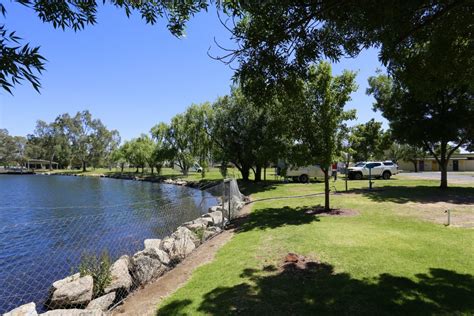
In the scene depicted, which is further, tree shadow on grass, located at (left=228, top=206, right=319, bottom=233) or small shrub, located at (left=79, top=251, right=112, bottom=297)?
tree shadow on grass, located at (left=228, top=206, right=319, bottom=233)

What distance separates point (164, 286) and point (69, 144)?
94.9m

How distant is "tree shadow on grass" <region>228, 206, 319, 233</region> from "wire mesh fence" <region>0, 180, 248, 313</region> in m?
0.70

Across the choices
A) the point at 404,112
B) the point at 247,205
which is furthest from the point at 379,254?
the point at 404,112

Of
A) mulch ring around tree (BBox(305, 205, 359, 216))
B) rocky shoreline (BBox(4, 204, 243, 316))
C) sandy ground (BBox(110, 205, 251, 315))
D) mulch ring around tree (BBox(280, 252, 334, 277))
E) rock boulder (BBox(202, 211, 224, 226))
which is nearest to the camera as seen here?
rocky shoreline (BBox(4, 204, 243, 316))

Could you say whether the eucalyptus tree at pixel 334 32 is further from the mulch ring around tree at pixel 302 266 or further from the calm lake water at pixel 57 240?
the calm lake water at pixel 57 240

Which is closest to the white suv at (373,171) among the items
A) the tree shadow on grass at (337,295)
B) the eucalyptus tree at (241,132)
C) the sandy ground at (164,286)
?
the eucalyptus tree at (241,132)

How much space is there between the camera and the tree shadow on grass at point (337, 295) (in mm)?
4496

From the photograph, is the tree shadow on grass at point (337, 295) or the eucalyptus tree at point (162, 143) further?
the eucalyptus tree at point (162, 143)

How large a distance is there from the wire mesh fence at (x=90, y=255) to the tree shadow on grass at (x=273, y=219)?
2.31ft

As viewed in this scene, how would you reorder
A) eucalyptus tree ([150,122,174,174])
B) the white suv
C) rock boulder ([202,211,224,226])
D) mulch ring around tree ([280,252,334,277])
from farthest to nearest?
1. eucalyptus tree ([150,122,174,174])
2. the white suv
3. rock boulder ([202,211,224,226])
4. mulch ring around tree ([280,252,334,277])

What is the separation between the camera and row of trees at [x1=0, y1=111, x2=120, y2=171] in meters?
87.9

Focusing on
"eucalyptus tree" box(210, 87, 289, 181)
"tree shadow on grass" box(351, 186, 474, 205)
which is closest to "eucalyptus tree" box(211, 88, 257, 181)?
"eucalyptus tree" box(210, 87, 289, 181)

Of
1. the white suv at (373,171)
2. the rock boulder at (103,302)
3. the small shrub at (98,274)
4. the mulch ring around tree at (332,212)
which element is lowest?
the rock boulder at (103,302)

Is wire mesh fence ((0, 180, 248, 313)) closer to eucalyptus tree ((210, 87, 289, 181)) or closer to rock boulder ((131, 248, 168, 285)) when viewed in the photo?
rock boulder ((131, 248, 168, 285))
